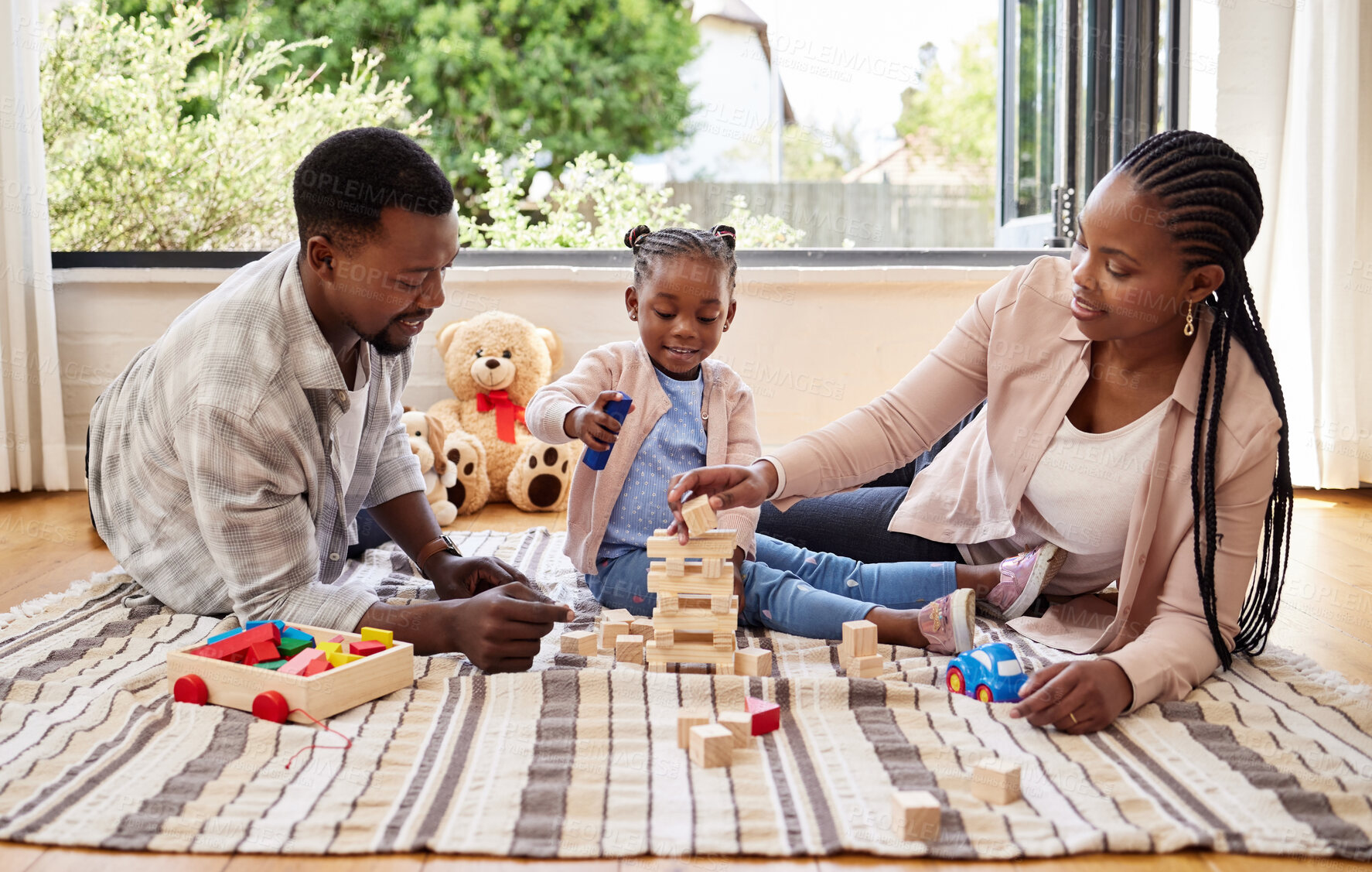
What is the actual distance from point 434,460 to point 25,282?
137cm

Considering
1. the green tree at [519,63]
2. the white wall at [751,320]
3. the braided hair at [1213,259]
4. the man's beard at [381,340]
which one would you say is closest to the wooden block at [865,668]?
the braided hair at [1213,259]

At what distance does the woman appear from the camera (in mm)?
1533

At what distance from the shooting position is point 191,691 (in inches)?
57.1

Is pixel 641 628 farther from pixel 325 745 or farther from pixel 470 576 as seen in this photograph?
pixel 325 745

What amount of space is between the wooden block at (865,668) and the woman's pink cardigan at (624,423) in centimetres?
38

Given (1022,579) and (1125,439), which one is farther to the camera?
(1022,579)

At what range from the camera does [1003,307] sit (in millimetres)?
1835

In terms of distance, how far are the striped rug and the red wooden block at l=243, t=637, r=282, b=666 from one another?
89mm

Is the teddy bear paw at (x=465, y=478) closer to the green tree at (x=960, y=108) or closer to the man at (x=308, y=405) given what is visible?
the man at (x=308, y=405)

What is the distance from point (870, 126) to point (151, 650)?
3569mm

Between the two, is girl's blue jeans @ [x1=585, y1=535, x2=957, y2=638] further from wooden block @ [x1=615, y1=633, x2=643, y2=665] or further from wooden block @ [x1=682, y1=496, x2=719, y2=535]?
wooden block @ [x1=682, y1=496, x2=719, y2=535]

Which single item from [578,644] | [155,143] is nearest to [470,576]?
[578,644]

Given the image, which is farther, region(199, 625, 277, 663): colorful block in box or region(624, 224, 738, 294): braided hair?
region(624, 224, 738, 294): braided hair

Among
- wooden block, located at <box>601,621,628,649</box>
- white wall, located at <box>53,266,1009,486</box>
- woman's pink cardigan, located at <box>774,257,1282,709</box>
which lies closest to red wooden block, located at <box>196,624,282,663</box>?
wooden block, located at <box>601,621,628,649</box>
